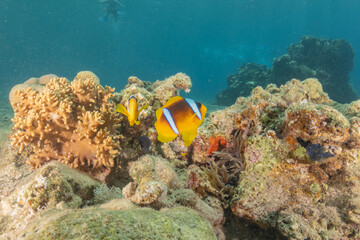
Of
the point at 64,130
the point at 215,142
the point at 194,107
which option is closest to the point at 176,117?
the point at 194,107

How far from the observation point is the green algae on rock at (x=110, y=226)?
40.9 inches

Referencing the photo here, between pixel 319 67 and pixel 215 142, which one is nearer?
pixel 215 142

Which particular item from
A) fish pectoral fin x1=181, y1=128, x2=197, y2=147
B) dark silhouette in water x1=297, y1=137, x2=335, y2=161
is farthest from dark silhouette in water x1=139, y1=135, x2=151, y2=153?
dark silhouette in water x1=297, y1=137, x2=335, y2=161

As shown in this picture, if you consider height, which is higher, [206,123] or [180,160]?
[206,123]

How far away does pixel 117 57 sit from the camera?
4779 inches

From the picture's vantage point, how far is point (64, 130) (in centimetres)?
285

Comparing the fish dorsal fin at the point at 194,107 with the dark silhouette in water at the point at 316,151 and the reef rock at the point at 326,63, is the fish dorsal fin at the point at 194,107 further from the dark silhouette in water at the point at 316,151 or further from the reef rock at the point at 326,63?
the reef rock at the point at 326,63

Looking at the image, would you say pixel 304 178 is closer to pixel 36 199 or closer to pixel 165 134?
pixel 165 134

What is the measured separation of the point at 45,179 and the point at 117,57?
132 m

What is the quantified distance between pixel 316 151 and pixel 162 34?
13567 cm

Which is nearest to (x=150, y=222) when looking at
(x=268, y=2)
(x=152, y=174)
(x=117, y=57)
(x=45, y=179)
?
(x=152, y=174)

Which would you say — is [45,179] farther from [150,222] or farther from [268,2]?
[268,2]

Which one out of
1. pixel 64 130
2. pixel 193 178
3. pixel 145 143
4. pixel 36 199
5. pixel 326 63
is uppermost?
pixel 326 63

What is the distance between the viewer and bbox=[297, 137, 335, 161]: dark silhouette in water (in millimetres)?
2221
